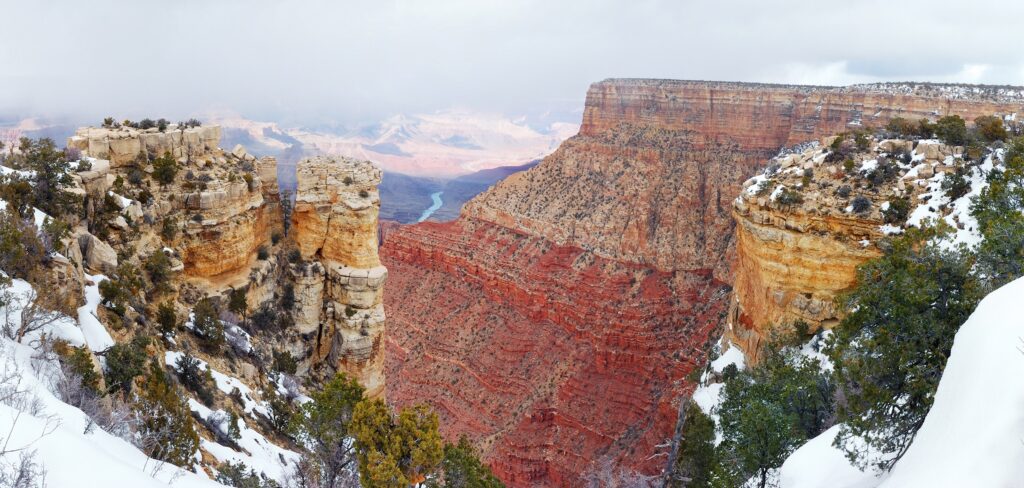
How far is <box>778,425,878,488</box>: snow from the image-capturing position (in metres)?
11.5

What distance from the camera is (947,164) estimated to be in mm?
21672

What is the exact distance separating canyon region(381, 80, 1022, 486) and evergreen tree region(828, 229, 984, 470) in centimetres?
1473

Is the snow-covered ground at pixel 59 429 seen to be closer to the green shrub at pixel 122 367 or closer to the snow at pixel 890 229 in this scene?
the green shrub at pixel 122 367

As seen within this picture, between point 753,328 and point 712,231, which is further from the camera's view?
point 712,231

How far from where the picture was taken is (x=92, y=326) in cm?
1182

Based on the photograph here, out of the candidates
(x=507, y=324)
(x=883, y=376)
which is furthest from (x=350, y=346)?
(x=507, y=324)

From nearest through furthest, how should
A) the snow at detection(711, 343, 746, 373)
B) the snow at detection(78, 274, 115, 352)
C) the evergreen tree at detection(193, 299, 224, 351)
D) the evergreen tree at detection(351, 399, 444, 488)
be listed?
the evergreen tree at detection(351, 399, 444, 488) → the snow at detection(78, 274, 115, 352) → the evergreen tree at detection(193, 299, 224, 351) → the snow at detection(711, 343, 746, 373)

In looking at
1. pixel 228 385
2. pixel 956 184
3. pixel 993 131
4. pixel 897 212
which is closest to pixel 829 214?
pixel 897 212

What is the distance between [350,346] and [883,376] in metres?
16.0

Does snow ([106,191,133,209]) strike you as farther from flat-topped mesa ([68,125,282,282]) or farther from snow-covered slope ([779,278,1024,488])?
snow-covered slope ([779,278,1024,488])

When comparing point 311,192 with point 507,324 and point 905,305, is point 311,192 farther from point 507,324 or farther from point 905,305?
point 507,324

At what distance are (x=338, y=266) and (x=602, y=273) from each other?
35.4 metres

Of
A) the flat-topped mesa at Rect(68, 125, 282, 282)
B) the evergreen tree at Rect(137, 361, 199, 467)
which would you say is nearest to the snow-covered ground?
the evergreen tree at Rect(137, 361, 199, 467)

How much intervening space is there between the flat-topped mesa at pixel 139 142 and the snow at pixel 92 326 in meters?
5.96
